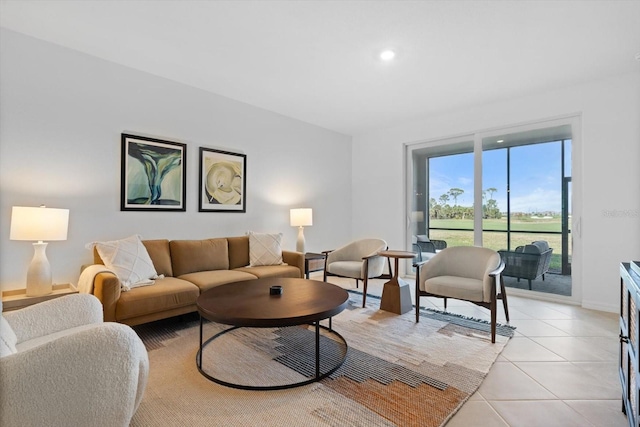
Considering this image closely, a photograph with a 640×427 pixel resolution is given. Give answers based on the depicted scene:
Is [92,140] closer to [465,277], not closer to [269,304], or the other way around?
[269,304]

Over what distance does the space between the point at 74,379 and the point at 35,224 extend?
1851mm

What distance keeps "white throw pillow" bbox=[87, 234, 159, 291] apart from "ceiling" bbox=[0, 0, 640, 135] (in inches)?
73.5

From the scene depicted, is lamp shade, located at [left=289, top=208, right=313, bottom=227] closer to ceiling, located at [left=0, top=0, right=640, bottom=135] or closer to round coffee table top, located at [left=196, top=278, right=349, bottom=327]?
ceiling, located at [left=0, top=0, right=640, bottom=135]

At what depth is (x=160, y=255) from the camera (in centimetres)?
323

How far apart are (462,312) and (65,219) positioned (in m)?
3.94

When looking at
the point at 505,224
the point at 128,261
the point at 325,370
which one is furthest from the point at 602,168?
the point at 128,261

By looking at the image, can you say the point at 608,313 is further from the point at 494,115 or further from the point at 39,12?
the point at 39,12

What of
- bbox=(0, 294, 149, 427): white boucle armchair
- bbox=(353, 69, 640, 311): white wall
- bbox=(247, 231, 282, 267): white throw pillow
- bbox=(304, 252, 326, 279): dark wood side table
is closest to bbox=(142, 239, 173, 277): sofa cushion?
bbox=(247, 231, 282, 267): white throw pillow

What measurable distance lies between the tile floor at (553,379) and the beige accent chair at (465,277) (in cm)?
36

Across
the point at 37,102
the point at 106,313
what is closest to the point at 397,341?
the point at 106,313

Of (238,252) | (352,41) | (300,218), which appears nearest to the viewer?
(352,41)

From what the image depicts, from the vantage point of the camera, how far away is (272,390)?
1.90 metres

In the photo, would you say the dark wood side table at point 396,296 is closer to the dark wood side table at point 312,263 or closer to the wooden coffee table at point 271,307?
the wooden coffee table at point 271,307

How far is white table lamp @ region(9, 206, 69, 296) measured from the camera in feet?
7.73
